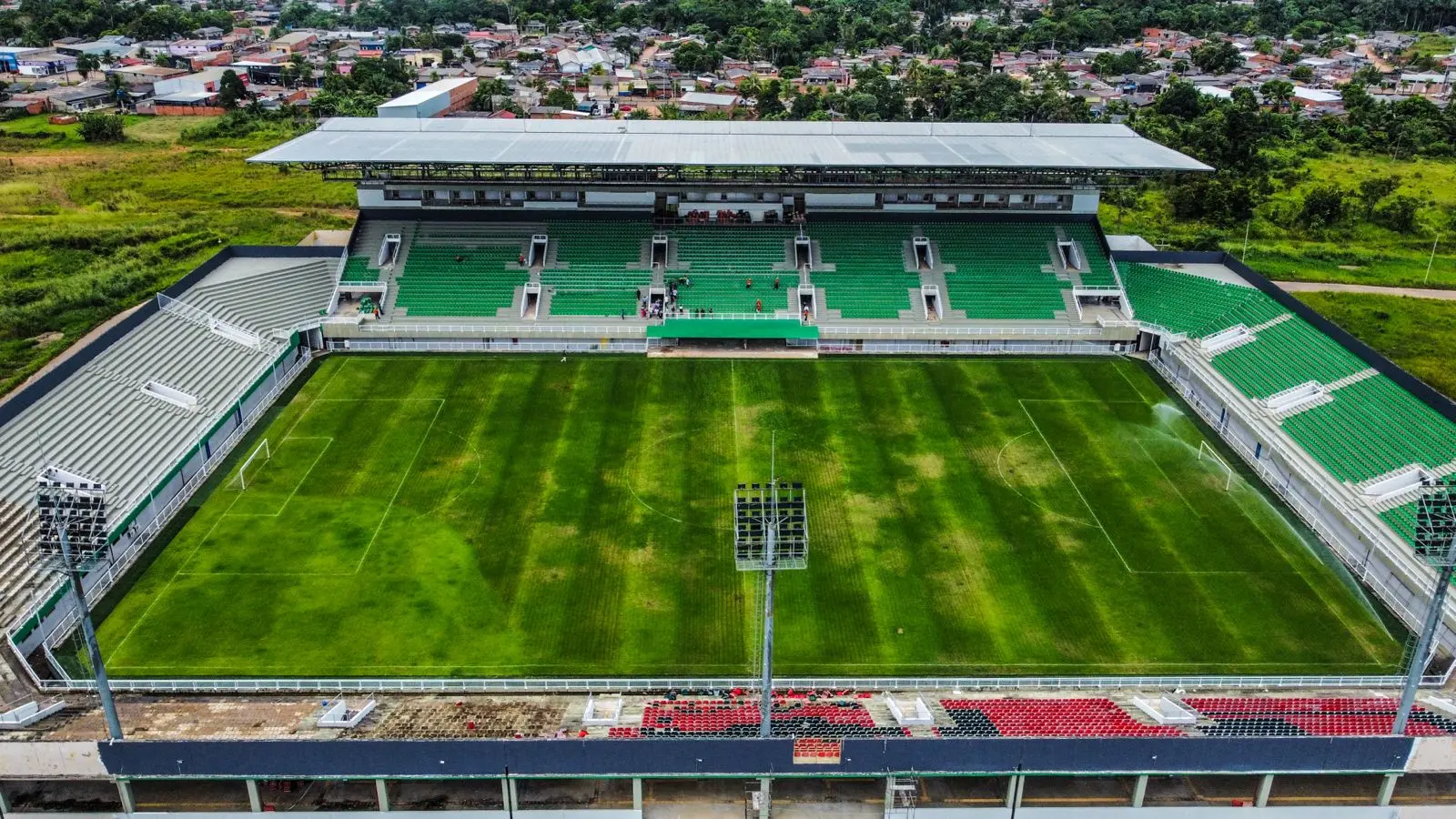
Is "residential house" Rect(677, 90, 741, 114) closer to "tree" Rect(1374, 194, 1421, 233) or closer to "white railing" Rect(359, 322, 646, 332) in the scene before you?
"tree" Rect(1374, 194, 1421, 233)

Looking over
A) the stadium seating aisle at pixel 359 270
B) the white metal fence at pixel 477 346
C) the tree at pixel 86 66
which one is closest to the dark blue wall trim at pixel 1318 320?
the white metal fence at pixel 477 346

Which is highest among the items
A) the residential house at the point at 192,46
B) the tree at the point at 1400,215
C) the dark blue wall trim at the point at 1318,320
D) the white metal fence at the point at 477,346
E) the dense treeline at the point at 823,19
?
the dense treeline at the point at 823,19

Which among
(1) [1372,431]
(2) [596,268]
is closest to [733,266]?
(2) [596,268]

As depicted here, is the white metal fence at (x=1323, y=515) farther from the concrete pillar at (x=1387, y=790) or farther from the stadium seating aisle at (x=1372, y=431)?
the concrete pillar at (x=1387, y=790)

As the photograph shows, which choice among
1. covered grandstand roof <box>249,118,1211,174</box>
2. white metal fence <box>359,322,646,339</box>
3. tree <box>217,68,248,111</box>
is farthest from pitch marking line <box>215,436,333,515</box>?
tree <box>217,68,248,111</box>

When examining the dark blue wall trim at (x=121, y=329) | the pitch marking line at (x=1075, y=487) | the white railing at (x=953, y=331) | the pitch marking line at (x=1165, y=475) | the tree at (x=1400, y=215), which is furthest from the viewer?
the tree at (x=1400, y=215)

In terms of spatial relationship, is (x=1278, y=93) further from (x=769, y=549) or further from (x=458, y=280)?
(x=769, y=549)

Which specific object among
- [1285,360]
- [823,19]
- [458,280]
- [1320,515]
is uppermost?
[823,19]
